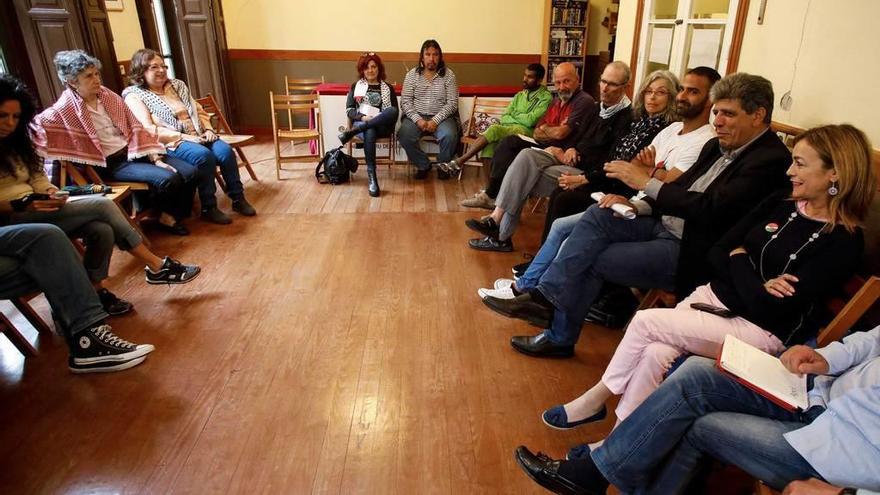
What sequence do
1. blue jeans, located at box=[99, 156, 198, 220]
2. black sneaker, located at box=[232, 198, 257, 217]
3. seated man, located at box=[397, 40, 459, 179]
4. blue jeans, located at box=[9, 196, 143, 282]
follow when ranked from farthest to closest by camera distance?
seated man, located at box=[397, 40, 459, 179] → black sneaker, located at box=[232, 198, 257, 217] → blue jeans, located at box=[99, 156, 198, 220] → blue jeans, located at box=[9, 196, 143, 282]

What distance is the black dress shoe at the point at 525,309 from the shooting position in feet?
8.42

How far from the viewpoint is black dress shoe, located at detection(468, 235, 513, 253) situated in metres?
3.41

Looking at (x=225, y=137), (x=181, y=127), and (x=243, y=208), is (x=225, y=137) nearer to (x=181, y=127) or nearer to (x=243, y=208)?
(x=181, y=127)

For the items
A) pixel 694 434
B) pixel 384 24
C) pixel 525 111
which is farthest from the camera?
pixel 384 24

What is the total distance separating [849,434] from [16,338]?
9.77 ft

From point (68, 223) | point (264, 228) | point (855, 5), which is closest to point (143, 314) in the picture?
point (68, 223)

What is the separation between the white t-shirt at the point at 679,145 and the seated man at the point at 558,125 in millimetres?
828

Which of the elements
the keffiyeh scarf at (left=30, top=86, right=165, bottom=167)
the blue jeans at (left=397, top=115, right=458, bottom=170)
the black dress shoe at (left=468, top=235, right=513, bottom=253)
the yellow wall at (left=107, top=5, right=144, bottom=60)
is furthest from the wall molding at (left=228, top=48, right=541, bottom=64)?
the black dress shoe at (left=468, top=235, right=513, bottom=253)

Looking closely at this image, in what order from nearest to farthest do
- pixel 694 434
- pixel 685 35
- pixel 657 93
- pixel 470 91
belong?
pixel 694 434 → pixel 657 93 → pixel 685 35 → pixel 470 91

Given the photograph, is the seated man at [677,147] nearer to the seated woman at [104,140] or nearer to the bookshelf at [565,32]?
the seated woman at [104,140]

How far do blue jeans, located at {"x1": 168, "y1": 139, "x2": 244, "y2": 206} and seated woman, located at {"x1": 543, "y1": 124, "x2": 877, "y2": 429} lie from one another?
313 centimetres

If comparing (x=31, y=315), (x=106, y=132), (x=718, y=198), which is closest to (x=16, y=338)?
(x=31, y=315)

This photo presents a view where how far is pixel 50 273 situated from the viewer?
2.11m

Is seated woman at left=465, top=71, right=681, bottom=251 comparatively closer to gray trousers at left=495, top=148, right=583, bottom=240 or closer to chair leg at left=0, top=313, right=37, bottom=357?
gray trousers at left=495, top=148, right=583, bottom=240
